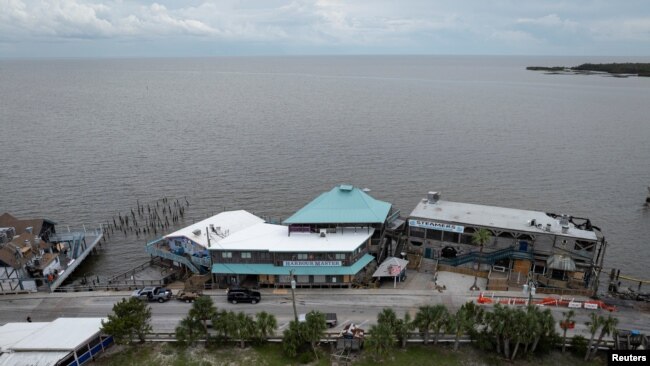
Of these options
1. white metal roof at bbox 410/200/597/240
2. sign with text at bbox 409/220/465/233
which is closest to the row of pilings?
sign with text at bbox 409/220/465/233

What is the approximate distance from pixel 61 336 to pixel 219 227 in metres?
25.7

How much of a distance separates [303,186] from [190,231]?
3667cm

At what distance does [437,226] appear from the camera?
57688 millimetres

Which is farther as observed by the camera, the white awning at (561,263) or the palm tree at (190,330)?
the white awning at (561,263)

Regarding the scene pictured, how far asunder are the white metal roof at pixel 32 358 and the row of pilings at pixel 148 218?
3918cm

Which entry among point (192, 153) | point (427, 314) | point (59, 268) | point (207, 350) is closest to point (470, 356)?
point (427, 314)

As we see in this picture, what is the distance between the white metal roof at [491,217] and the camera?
5438cm

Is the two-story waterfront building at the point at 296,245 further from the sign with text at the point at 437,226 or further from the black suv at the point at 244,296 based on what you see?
the sign with text at the point at 437,226

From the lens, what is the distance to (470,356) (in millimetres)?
39750

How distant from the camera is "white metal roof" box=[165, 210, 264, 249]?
196 ft

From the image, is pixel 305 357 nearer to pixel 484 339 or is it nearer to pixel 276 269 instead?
pixel 276 269

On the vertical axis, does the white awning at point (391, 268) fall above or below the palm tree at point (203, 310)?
below

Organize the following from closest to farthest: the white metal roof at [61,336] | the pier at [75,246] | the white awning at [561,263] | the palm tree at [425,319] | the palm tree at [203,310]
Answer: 1. the white metal roof at [61,336]
2. the palm tree at [425,319]
3. the palm tree at [203,310]
4. the white awning at [561,263]
5. the pier at [75,246]

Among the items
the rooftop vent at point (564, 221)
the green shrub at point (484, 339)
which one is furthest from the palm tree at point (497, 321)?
the rooftop vent at point (564, 221)
